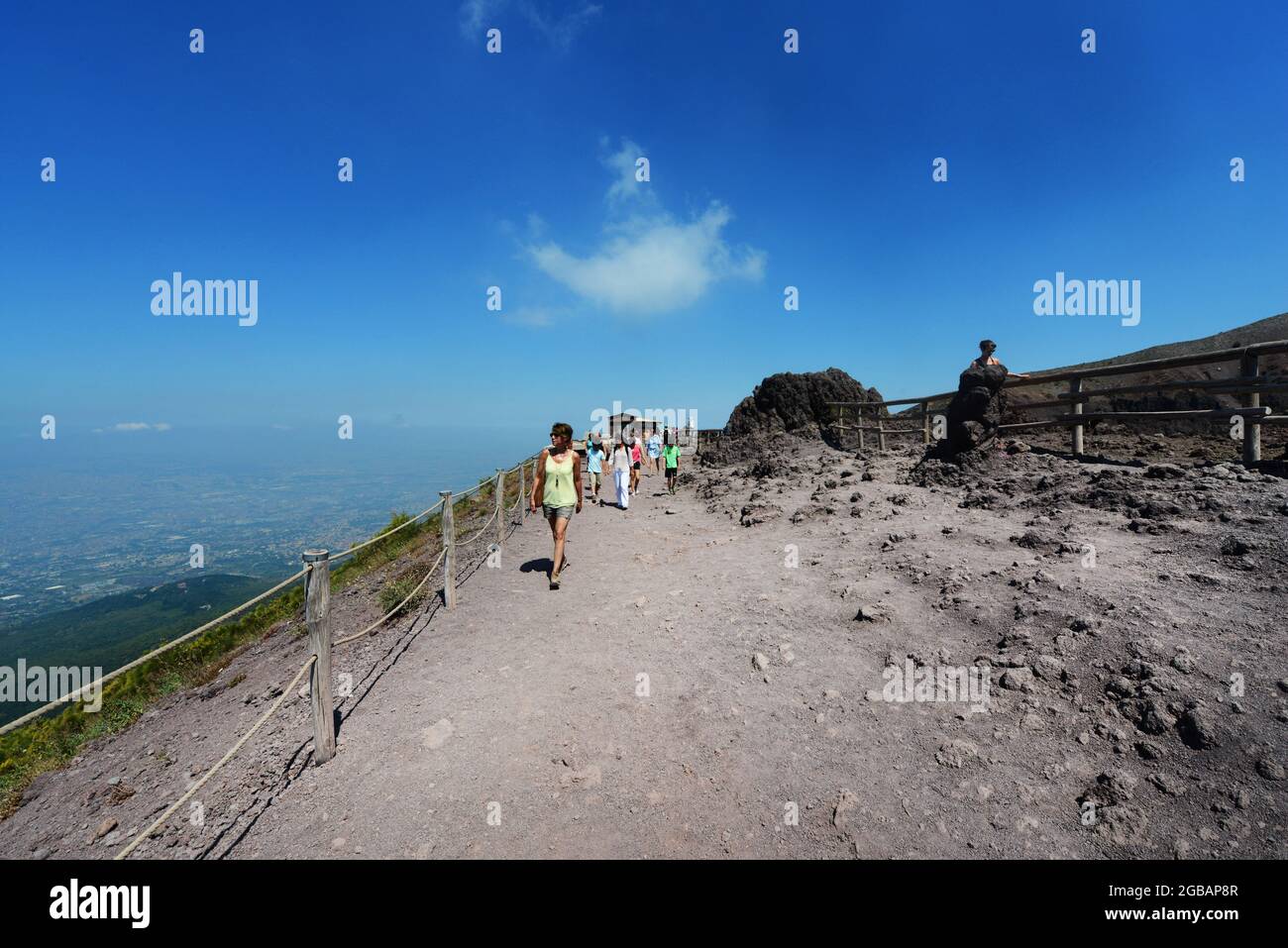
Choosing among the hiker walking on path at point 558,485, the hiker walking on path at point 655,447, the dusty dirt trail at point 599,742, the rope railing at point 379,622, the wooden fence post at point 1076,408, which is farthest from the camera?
the hiker walking on path at point 655,447

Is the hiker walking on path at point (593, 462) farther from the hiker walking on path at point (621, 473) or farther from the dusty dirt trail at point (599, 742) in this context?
the dusty dirt trail at point (599, 742)

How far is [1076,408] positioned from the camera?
9.12 m

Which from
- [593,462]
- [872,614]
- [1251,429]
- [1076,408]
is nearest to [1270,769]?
[872,614]

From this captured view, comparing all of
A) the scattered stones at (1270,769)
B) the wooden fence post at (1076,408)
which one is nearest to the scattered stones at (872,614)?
the scattered stones at (1270,769)

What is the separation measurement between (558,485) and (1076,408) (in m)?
8.93

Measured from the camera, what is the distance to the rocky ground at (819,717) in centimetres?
330

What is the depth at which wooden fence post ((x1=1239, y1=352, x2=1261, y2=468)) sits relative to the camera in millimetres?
6469

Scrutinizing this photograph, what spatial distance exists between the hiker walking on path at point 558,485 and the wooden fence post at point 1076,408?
8468 mm

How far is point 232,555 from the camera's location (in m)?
127

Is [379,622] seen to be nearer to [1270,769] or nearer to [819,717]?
[819,717]

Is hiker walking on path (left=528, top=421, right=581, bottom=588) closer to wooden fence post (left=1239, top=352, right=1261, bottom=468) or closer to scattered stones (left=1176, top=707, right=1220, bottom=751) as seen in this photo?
scattered stones (left=1176, top=707, right=1220, bottom=751)
